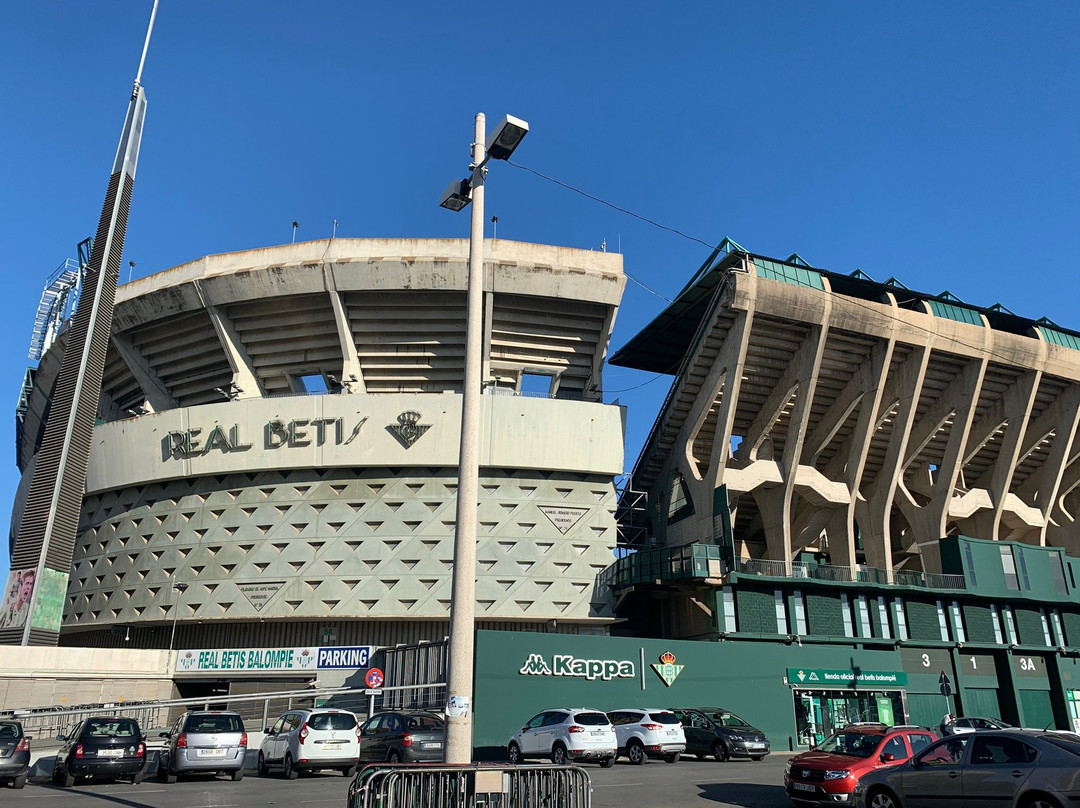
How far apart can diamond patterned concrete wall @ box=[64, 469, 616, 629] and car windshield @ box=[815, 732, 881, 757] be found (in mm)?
25518

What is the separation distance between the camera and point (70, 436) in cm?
4053

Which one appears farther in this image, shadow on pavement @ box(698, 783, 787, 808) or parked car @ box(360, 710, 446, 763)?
parked car @ box(360, 710, 446, 763)

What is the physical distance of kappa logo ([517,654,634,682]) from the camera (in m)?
30.7

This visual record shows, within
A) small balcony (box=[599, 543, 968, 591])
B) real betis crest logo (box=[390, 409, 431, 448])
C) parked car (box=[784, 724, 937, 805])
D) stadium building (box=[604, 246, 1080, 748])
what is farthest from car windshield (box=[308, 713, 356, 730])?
real betis crest logo (box=[390, 409, 431, 448])

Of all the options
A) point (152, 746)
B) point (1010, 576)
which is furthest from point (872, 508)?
point (152, 746)

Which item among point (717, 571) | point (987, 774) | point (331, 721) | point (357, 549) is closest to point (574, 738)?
point (331, 721)

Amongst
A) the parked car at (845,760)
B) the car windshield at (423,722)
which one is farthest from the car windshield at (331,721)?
the parked car at (845,760)

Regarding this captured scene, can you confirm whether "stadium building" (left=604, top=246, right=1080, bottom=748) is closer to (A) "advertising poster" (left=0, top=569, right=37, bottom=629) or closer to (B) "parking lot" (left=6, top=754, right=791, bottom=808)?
(B) "parking lot" (left=6, top=754, right=791, bottom=808)

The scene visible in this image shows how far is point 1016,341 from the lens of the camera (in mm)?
44281

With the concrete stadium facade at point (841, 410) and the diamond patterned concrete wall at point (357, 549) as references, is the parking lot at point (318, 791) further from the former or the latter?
the concrete stadium facade at point (841, 410)

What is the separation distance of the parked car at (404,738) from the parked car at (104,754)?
493 centimetres

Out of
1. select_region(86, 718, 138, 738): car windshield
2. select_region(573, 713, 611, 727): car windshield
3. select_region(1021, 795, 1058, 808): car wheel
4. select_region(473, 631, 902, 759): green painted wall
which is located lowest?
select_region(1021, 795, 1058, 808): car wheel

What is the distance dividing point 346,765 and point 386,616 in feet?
70.7

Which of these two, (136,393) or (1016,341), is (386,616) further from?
(1016,341)
